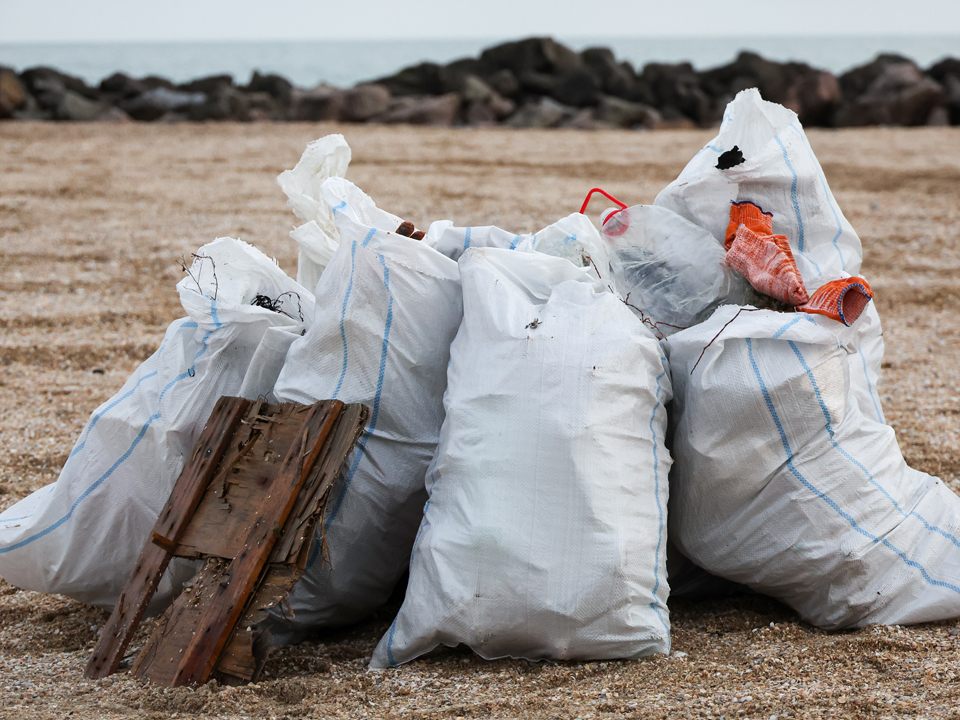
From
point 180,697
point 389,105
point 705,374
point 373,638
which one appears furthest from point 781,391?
point 389,105

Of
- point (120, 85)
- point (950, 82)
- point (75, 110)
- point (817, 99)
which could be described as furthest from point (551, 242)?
point (120, 85)

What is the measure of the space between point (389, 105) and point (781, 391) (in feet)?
39.5

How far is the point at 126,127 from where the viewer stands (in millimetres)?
10859

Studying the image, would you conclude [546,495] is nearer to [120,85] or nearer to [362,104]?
[362,104]

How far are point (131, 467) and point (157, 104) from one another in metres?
13.0

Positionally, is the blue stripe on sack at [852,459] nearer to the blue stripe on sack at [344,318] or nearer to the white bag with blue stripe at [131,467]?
the blue stripe on sack at [344,318]

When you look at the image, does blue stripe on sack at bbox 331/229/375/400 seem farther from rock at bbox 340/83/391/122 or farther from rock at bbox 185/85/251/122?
rock at bbox 185/85/251/122

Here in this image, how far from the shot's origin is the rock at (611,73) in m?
15.3

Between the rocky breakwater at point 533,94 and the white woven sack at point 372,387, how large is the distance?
35.8ft

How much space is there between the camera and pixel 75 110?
12633mm

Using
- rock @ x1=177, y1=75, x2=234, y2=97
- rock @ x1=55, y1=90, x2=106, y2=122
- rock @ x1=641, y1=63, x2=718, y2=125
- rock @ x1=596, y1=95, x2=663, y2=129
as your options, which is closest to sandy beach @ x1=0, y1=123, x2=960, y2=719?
rock @ x1=55, y1=90, x2=106, y2=122

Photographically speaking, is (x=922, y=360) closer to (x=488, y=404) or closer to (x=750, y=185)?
(x=750, y=185)

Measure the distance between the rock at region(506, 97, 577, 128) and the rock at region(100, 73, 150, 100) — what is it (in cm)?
619

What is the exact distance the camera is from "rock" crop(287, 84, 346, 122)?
12.6 m
